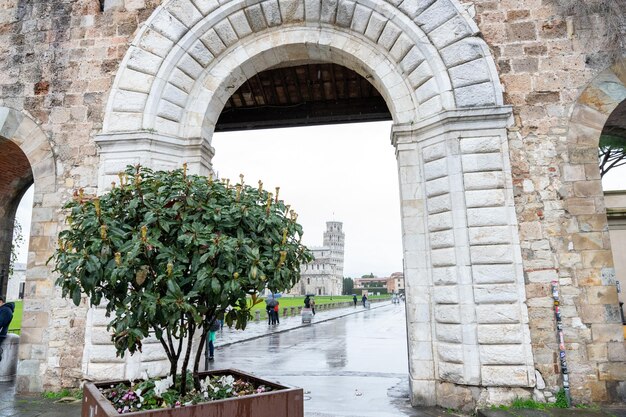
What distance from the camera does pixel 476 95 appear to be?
5.88m

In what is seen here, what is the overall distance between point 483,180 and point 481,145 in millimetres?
477

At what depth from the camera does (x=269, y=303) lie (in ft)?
66.9

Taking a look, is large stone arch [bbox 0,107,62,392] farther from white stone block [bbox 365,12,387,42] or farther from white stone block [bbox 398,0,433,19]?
white stone block [bbox 398,0,433,19]

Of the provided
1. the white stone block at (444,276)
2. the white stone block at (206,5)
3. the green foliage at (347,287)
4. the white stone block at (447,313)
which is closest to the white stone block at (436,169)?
the white stone block at (444,276)

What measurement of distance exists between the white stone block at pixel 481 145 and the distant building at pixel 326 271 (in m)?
74.4

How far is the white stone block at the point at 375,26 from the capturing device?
249 inches

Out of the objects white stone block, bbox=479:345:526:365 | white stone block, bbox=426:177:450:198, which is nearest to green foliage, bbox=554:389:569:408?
white stone block, bbox=479:345:526:365

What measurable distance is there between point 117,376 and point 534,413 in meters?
5.04

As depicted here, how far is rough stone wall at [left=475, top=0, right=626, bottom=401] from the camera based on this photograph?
5.24 meters

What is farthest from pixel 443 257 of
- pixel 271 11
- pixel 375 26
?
pixel 271 11

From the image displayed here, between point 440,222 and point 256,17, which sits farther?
point 256,17

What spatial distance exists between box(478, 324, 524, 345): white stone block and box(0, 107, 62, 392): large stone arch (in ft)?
18.5

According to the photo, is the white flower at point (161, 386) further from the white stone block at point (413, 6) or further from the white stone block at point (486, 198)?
the white stone block at point (413, 6)

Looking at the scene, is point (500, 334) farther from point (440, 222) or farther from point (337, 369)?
point (337, 369)
